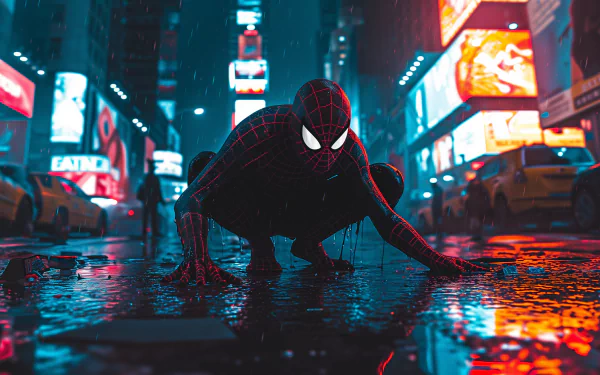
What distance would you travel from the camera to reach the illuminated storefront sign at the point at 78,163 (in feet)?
102

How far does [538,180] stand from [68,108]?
101 ft

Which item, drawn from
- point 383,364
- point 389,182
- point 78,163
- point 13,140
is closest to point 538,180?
point 389,182

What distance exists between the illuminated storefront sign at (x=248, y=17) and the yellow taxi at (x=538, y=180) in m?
70.6

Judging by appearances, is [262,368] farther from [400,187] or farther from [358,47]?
[358,47]

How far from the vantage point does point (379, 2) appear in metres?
58.7

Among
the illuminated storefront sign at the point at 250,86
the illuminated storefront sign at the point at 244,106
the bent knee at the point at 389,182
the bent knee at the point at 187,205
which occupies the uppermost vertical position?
the illuminated storefront sign at the point at 250,86

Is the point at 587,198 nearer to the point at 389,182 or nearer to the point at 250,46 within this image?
the point at 389,182

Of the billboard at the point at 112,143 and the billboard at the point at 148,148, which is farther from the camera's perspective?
the billboard at the point at 148,148

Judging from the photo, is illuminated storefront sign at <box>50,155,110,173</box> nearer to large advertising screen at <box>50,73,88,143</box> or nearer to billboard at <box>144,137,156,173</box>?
large advertising screen at <box>50,73,88,143</box>

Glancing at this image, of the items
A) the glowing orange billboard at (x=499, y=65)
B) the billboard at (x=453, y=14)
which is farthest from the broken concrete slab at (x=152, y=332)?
the billboard at (x=453, y=14)

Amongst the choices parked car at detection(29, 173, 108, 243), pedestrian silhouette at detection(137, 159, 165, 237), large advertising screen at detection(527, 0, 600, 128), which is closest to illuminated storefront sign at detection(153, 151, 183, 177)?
parked car at detection(29, 173, 108, 243)

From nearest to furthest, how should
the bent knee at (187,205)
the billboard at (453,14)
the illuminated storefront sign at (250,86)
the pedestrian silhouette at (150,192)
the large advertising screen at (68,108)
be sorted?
the bent knee at (187,205) < the pedestrian silhouette at (150,192) < the billboard at (453,14) < the large advertising screen at (68,108) < the illuminated storefront sign at (250,86)

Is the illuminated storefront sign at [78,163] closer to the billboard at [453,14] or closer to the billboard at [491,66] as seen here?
the billboard at [491,66]

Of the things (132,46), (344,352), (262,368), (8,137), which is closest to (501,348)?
(344,352)
